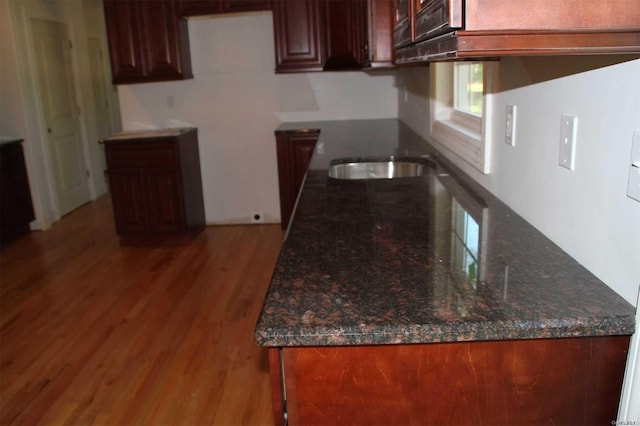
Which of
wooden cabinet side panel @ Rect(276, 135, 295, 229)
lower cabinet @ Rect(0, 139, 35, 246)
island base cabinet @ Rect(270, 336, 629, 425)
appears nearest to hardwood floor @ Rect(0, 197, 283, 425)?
lower cabinet @ Rect(0, 139, 35, 246)

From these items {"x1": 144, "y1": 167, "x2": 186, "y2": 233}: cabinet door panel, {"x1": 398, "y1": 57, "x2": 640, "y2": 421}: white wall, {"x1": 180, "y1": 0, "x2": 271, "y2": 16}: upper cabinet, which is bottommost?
{"x1": 144, "y1": 167, "x2": 186, "y2": 233}: cabinet door panel

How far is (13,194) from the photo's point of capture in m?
4.73

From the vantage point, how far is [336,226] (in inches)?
61.5

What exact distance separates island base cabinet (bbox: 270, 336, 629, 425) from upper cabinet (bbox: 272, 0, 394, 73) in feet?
11.2

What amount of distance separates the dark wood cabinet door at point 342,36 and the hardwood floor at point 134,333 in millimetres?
1526

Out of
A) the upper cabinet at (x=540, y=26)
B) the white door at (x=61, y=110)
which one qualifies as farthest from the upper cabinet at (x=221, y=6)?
the upper cabinet at (x=540, y=26)

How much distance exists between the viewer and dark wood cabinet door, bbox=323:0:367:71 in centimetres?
414

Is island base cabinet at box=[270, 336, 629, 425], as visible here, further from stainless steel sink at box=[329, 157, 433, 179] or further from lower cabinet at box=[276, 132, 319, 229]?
lower cabinet at box=[276, 132, 319, 229]

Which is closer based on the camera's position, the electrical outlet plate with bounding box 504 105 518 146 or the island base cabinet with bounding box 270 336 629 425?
the island base cabinet with bounding box 270 336 629 425

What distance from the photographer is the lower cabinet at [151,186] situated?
4305 mm

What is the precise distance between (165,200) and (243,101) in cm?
113

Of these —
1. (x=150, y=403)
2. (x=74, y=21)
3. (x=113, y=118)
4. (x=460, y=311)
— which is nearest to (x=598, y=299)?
(x=460, y=311)

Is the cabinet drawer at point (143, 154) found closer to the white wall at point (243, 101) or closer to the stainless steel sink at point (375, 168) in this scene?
the white wall at point (243, 101)

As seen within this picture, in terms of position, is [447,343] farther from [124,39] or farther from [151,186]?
[124,39]
